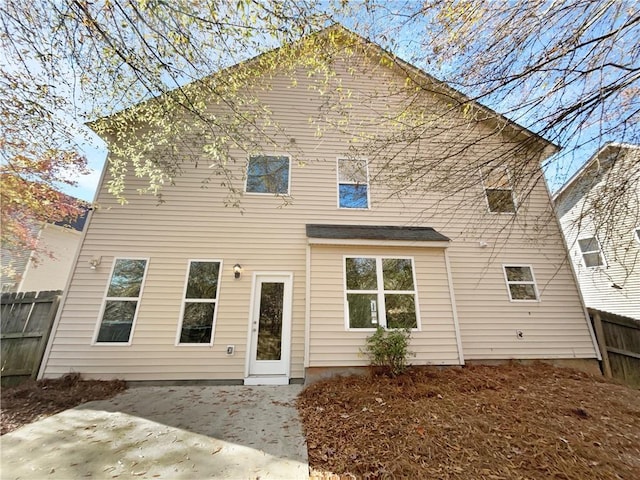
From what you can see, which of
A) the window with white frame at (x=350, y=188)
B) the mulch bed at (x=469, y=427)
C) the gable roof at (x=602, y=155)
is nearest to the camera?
the mulch bed at (x=469, y=427)

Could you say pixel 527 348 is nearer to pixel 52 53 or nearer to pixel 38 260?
pixel 52 53

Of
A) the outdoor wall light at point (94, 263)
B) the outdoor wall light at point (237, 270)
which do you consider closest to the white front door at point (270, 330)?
the outdoor wall light at point (237, 270)

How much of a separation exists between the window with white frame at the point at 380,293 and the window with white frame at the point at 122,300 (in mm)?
4480

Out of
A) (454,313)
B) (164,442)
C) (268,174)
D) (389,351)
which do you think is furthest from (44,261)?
(454,313)

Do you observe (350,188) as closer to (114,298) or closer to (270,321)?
(270,321)

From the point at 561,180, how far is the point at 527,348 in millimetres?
4427

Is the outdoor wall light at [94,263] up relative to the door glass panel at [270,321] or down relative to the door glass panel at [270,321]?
up

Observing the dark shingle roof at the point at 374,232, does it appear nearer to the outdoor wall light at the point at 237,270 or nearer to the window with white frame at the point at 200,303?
the outdoor wall light at the point at 237,270

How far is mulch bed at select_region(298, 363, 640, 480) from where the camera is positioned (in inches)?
95.7

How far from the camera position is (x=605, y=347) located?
594 cm

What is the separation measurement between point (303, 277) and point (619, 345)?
740 centimetres

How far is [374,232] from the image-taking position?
5906 mm

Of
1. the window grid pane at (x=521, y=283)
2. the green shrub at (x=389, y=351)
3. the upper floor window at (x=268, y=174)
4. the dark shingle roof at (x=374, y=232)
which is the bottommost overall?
the green shrub at (x=389, y=351)

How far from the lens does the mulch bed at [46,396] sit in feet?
11.8
